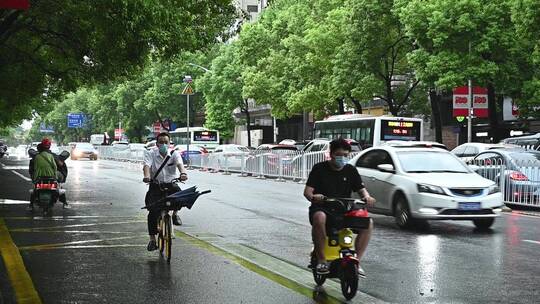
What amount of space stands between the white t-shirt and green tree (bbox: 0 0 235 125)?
5.32 metres

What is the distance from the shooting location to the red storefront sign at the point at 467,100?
30606mm

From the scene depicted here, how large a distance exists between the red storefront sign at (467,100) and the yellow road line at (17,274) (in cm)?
2318

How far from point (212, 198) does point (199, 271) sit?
11315 millimetres

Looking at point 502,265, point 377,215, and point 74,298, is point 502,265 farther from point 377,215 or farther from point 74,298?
point 377,215

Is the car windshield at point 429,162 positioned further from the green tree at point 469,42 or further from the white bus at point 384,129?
the white bus at point 384,129

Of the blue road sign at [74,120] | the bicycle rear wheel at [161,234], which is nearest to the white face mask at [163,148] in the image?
the bicycle rear wheel at [161,234]

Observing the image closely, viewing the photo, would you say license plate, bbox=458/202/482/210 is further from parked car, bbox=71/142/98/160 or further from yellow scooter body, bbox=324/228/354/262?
parked car, bbox=71/142/98/160

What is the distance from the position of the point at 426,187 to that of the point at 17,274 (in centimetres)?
740

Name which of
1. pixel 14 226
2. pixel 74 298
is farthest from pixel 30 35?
pixel 74 298

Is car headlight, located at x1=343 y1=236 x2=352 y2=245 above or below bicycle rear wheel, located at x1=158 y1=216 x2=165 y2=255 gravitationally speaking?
above

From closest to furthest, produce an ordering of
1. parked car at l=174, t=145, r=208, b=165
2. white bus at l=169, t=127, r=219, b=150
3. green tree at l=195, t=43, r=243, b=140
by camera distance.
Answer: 1. parked car at l=174, t=145, r=208, b=165
2. white bus at l=169, t=127, r=219, b=150
3. green tree at l=195, t=43, r=243, b=140

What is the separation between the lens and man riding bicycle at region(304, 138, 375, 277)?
7.13 m

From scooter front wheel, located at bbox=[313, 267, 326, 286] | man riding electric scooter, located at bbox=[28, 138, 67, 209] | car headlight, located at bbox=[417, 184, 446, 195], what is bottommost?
scooter front wheel, located at bbox=[313, 267, 326, 286]

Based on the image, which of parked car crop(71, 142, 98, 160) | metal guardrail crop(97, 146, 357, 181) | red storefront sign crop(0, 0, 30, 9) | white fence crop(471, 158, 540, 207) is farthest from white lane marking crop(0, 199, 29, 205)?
parked car crop(71, 142, 98, 160)
